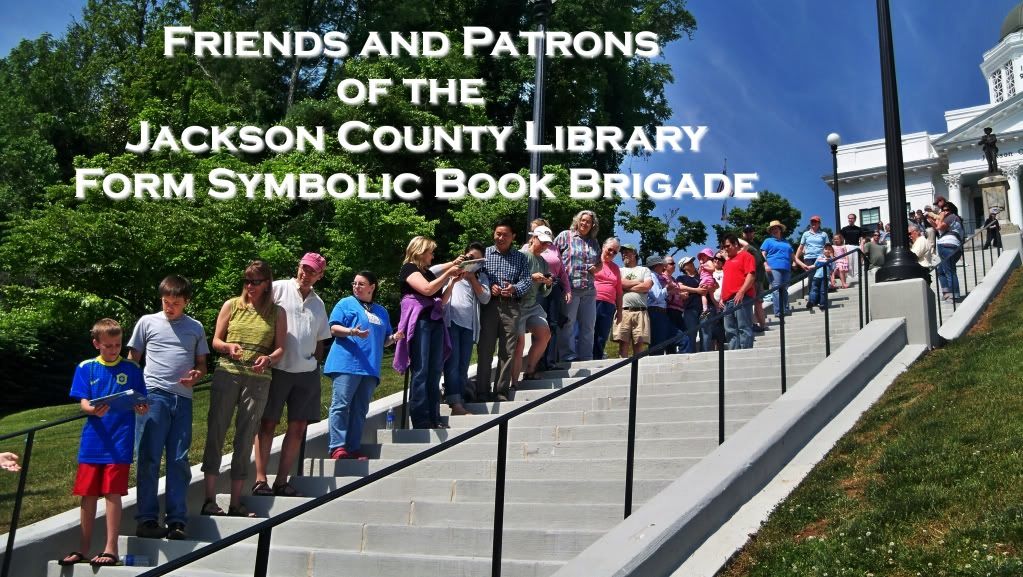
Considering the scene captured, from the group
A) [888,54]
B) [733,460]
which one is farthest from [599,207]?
[733,460]

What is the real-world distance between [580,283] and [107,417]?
5.64 m

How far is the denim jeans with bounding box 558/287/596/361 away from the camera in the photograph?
10797 mm

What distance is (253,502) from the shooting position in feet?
23.0

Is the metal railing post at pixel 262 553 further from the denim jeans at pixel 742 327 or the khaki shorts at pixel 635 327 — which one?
the khaki shorts at pixel 635 327

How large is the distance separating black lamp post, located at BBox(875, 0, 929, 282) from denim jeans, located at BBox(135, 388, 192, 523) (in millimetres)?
7436

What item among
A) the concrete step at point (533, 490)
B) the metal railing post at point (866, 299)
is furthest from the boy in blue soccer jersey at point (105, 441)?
the metal railing post at point (866, 299)

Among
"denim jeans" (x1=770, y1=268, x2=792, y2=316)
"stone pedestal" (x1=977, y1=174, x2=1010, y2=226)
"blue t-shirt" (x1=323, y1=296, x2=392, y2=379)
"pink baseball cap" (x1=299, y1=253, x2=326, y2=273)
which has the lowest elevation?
"blue t-shirt" (x1=323, y1=296, x2=392, y2=379)

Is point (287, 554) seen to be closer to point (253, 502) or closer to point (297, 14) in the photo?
point (253, 502)

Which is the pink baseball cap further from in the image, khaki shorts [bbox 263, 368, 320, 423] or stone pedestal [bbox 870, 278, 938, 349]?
stone pedestal [bbox 870, 278, 938, 349]

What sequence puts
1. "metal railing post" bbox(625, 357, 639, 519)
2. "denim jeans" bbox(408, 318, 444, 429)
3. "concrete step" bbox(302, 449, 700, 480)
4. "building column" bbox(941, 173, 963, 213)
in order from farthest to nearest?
1. "building column" bbox(941, 173, 963, 213)
2. "denim jeans" bbox(408, 318, 444, 429)
3. "concrete step" bbox(302, 449, 700, 480)
4. "metal railing post" bbox(625, 357, 639, 519)

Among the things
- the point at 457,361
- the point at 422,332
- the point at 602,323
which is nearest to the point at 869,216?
the point at 602,323

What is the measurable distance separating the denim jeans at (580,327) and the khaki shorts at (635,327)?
0.80 meters

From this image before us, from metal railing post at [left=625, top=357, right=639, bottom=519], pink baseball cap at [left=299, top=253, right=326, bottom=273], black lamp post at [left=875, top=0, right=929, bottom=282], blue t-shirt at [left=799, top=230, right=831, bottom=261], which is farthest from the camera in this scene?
blue t-shirt at [left=799, top=230, right=831, bottom=261]

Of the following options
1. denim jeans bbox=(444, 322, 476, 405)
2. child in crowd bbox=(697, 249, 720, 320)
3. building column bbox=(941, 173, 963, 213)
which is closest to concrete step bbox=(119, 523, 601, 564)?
denim jeans bbox=(444, 322, 476, 405)
